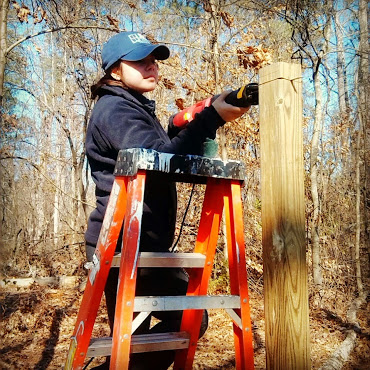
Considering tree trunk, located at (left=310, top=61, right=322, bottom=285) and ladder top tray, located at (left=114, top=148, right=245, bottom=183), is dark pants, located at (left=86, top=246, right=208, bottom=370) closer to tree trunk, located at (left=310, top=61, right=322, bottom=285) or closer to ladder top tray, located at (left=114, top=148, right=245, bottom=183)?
ladder top tray, located at (left=114, top=148, right=245, bottom=183)

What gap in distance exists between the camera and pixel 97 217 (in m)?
2.02

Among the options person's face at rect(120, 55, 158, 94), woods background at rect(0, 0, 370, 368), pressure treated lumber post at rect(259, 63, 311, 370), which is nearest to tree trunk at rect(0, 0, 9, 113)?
woods background at rect(0, 0, 370, 368)

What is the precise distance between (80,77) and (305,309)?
24.1 feet

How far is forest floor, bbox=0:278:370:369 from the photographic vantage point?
436cm

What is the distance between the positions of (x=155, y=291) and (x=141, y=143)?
76 cm

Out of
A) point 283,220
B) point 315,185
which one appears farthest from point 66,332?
point 283,220

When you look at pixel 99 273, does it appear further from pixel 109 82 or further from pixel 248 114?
pixel 248 114

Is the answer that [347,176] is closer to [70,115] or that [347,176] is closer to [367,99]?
[367,99]

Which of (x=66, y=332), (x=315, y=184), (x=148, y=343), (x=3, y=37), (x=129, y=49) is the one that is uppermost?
Answer: (x=3, y=37)

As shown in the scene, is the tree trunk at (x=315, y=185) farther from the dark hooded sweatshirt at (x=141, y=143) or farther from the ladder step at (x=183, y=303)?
the ladder step at (x=183, y=303)

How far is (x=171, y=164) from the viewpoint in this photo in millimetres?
1719

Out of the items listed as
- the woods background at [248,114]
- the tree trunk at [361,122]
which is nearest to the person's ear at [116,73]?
the woods background at [248,114]

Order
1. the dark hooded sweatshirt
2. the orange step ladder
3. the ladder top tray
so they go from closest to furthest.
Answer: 1. the orange step ladder
2. the ladder top tray
3. the dark hooded sweatshirt

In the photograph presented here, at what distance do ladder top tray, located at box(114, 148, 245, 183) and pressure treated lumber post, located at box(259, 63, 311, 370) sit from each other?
378 mm
